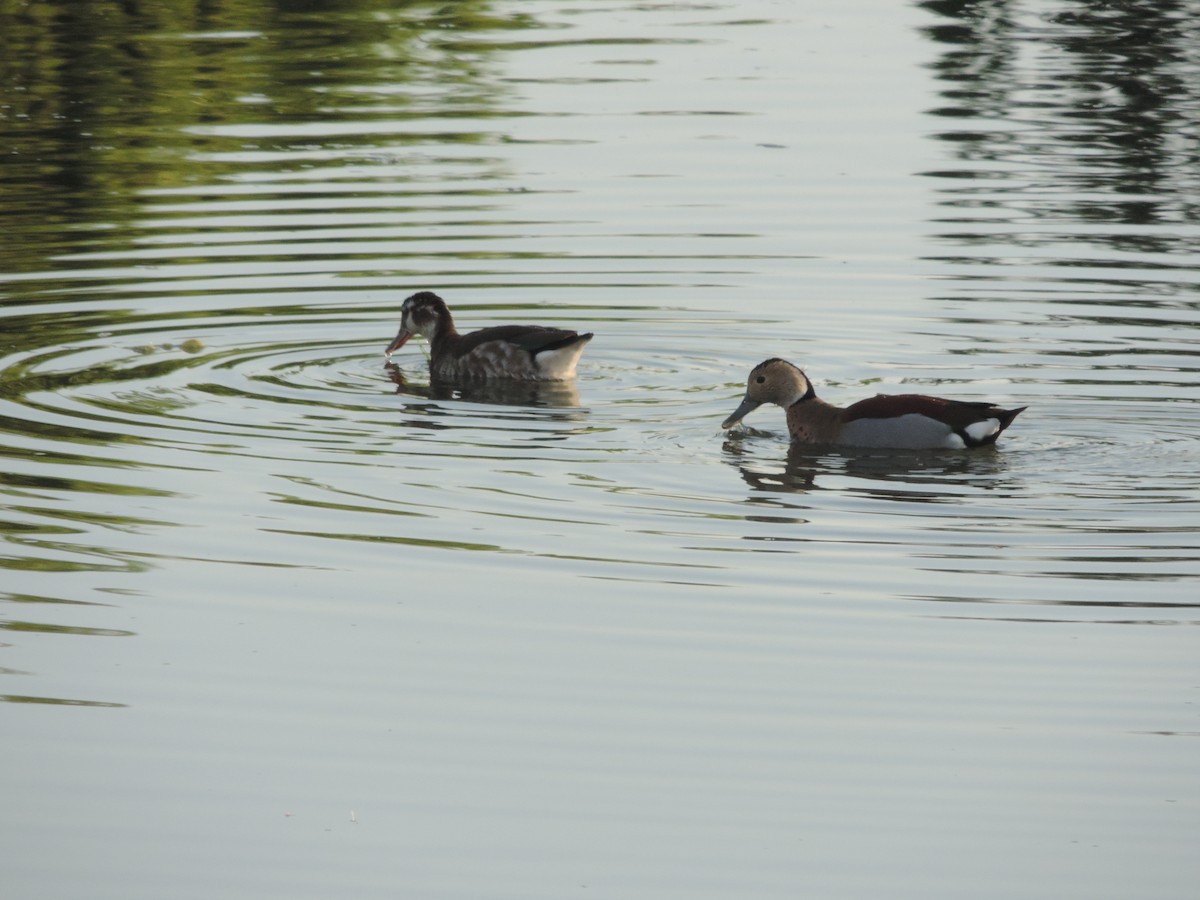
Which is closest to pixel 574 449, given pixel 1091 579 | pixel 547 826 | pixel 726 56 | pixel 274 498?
pixel 274 498

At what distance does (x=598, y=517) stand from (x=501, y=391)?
4.00 metres

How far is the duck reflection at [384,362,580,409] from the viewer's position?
13.1 metres

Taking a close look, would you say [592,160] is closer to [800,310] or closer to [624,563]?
[800,310]

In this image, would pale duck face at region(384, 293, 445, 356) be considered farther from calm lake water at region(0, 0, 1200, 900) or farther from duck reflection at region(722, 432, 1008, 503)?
duck reflection at region(722, 432, 1008, 503)

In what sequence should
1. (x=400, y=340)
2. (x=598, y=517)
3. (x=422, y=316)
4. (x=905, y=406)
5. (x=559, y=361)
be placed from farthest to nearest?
(x=400, y=340) < (x=422, y=316) < (x=559, y=361) < (x=905, y=406) < (x=598, y=517)

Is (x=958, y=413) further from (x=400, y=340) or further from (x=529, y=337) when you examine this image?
(x=400, y=340)

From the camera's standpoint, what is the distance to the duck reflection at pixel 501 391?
43.1ft

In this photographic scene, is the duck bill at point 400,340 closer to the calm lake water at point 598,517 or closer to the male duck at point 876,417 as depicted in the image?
the calm lake water at point 598,517

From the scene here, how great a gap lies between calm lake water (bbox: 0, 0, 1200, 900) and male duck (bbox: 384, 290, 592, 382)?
0.60 feet

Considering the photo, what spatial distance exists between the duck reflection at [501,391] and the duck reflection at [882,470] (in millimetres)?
1640

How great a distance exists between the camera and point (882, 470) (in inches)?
437

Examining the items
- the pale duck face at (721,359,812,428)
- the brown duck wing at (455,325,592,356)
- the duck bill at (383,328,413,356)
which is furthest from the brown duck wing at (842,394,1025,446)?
the duck bill at (383,328,413,356)

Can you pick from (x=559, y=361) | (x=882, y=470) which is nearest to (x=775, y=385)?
(x=882, y=470)

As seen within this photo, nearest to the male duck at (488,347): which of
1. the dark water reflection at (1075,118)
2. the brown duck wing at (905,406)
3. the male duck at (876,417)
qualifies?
the male duck at (876,417)
